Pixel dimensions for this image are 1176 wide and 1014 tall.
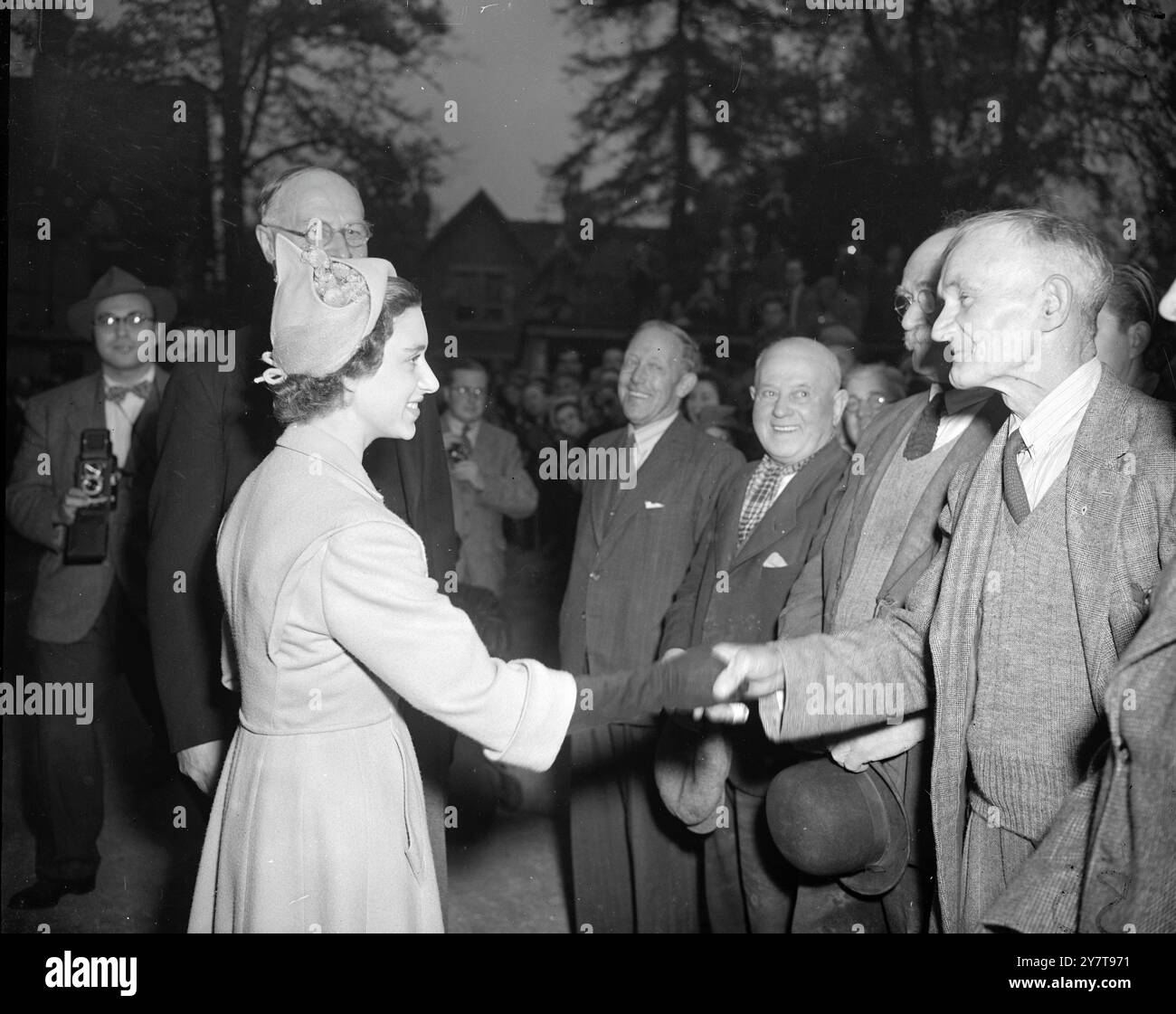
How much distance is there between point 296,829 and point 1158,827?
5.28 ft

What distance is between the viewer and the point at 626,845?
12.6 feet

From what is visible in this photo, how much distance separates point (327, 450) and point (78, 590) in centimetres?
262

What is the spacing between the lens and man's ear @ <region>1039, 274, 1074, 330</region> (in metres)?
2.24

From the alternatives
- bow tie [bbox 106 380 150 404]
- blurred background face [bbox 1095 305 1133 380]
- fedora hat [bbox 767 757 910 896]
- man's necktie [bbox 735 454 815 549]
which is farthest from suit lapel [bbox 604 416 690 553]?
bow tie [bbox 106 380 150 404]

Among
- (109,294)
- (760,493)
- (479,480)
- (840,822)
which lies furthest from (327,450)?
(479,480)

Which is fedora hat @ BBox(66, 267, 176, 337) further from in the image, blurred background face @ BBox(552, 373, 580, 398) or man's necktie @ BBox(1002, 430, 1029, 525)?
man's necktie @ BBox(1002, 430, 1029, 525)

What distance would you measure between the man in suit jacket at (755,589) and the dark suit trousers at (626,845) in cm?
18

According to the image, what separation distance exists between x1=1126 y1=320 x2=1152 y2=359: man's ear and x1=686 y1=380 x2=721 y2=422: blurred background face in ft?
9.87

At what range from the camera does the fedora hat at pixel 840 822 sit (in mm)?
2539

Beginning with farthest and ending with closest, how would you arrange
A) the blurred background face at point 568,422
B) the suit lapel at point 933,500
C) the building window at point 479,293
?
the building window at point 479,293
the blurred background face at point 568,422
the suit lapel at point 933,500

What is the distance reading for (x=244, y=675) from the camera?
2.14 m

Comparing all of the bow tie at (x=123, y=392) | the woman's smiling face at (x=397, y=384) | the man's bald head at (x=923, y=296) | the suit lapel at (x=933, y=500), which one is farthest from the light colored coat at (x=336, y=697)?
the bow tie at (x=123, y=392)

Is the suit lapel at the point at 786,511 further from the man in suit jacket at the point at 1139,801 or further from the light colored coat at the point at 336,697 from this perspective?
the man in suit jacket at the point at 1139,801
